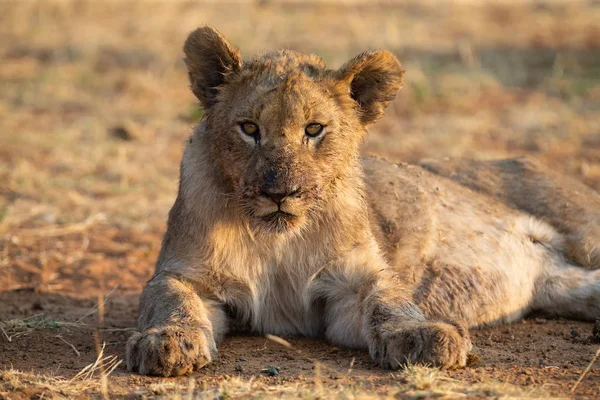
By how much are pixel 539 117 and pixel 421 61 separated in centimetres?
267

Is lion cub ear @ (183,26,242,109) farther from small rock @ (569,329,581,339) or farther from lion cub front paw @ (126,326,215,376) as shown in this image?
small rock @ (569,329,581,339)

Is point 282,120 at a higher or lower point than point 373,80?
lower

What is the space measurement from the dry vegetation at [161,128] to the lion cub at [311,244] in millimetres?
195

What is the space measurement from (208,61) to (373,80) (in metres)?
0.83

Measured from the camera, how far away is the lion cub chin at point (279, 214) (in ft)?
12.9

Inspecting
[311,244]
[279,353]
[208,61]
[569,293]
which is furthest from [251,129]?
[569,293]

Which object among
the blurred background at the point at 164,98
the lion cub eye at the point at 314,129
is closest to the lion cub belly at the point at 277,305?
the lion cub eye at the point at 314,129

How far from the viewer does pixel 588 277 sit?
17.0ft

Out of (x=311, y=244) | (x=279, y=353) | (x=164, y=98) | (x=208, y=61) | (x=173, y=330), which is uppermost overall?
(x=208, y=61)

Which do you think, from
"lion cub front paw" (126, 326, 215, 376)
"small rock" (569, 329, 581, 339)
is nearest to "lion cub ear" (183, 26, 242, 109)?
"lion cub front paw" (126, 326, 215, 376)

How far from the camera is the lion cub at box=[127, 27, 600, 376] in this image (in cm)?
384

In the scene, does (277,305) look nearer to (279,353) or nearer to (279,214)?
(279,353)

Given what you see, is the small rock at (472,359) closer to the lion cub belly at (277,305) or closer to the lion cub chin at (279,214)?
the lion cub chin at (279,214)

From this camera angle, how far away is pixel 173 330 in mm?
3707
